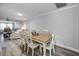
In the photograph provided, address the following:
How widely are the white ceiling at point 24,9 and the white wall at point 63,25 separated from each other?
0.13 metres

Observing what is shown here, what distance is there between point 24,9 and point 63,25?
2.98 ft

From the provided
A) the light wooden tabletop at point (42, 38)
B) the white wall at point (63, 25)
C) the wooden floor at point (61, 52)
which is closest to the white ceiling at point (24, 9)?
the white wall at point (63, 25)

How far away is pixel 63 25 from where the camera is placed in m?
1.59

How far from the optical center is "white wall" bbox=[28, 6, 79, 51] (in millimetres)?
1521

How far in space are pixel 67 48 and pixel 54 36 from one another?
1.21 ft

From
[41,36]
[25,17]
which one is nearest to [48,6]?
[25,17]

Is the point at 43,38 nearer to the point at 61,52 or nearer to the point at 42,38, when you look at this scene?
→ the point at 42,38

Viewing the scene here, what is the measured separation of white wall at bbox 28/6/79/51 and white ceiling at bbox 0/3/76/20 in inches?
5.1

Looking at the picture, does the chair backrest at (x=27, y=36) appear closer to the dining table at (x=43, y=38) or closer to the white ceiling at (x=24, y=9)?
the dining table at (x=43, y=38)

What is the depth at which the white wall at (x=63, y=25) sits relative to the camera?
59.9 inches

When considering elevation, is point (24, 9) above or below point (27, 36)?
above

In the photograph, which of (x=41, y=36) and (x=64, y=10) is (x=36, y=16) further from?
(x=64, y=10)

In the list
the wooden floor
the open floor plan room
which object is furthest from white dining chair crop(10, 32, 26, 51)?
the wooden floor

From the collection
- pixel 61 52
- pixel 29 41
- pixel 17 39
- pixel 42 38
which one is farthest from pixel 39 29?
pixel 61 52
